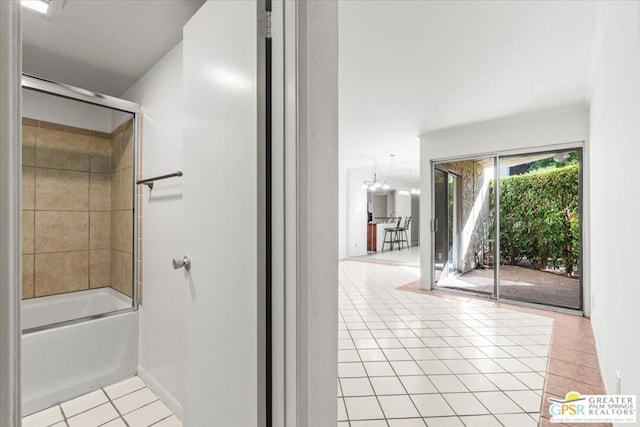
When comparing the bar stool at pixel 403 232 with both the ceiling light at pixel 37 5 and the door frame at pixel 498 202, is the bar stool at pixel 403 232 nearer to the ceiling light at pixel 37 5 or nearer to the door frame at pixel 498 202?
the door frame at pixel 498 202

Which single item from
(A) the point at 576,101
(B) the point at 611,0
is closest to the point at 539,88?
(A) the point at 576,101

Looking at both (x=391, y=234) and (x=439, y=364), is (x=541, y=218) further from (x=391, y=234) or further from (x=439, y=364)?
(x=391, y=234)

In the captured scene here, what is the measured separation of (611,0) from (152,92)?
277cm

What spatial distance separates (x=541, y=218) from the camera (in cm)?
380

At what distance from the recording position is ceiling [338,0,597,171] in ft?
5.97

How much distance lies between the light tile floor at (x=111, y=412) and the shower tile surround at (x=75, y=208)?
718 mm

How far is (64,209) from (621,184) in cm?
391

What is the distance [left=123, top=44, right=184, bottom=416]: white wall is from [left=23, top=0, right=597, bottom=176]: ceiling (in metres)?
0.27

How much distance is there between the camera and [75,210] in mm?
2709

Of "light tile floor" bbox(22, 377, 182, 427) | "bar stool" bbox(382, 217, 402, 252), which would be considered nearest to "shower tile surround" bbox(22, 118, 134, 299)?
"light tile floor" bbox(22, 377, 182, 427)

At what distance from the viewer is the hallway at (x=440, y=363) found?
1737 mm

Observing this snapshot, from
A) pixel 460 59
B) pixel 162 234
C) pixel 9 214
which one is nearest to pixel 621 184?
pixel 460 59

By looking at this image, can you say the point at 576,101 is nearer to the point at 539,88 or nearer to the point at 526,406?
the point at 539,88
